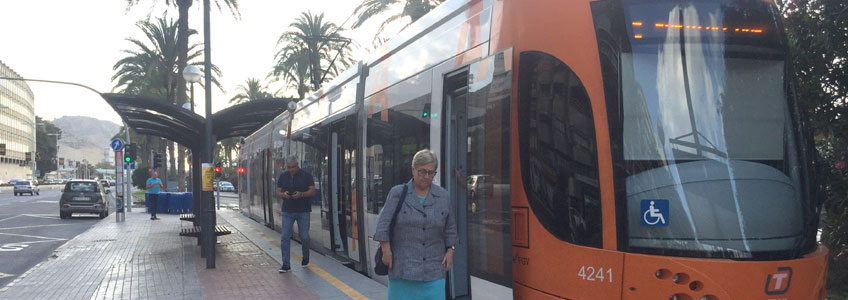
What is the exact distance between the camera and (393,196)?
14.0ft

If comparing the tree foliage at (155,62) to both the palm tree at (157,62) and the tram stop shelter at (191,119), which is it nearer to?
the palm tree at (157,62)

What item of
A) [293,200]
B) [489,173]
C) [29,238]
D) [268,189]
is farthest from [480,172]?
[29,238]

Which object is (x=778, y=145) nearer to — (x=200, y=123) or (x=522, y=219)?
(x=522, y=219)

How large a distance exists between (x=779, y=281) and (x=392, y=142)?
13.3 feet

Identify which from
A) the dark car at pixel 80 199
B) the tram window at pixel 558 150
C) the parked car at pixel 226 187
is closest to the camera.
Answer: the tram window at pixel 558 150

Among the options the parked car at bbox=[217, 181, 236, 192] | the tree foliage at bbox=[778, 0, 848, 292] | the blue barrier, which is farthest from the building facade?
the tree foliage at bbox=[778, 0, 848, 292]

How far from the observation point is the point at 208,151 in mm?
11219

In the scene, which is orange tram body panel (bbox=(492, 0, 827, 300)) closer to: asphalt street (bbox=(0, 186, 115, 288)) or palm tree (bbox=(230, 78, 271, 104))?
asphalt street (bbox=(0, 186, 115, 288))

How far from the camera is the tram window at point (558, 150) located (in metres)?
4.49

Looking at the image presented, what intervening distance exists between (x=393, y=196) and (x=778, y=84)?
9.09 feet

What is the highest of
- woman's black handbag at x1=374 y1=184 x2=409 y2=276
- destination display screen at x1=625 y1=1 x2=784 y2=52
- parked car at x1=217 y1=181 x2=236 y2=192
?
destination display screen at x1=625 y1=1 x2=784 y2=52

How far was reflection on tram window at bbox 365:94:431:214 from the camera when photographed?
6.36 meters

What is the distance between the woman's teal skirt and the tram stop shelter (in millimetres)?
6584

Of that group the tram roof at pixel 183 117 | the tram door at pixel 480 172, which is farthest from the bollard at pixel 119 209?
the tram door at pixel 480 172
